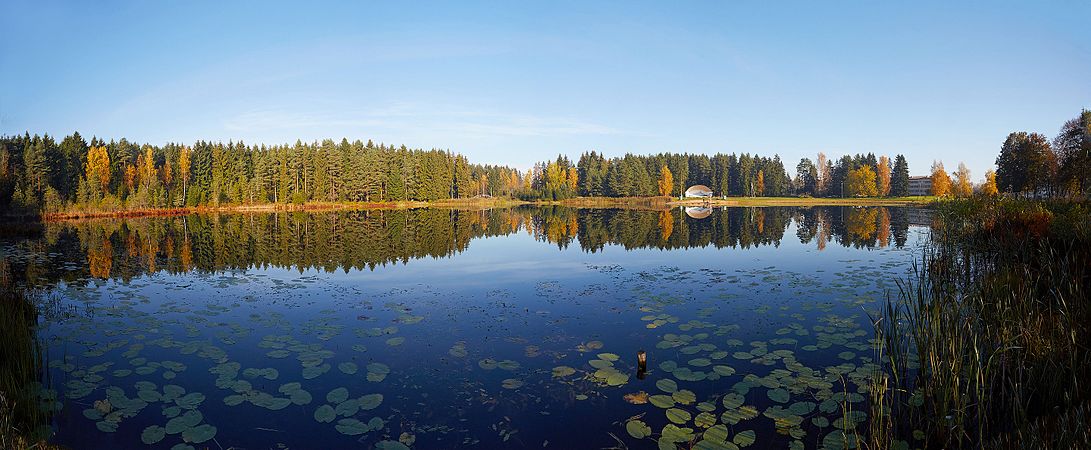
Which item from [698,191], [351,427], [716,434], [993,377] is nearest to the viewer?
[716,434]

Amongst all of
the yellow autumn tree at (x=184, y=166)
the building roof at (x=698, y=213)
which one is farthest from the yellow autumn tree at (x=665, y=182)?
the yellow autumn tree at (x=184, y=166)

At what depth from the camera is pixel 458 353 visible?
10211 millimetres

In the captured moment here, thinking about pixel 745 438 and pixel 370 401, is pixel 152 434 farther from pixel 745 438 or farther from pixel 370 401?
pixel 745 438

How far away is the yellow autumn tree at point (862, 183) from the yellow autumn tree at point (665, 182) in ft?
139

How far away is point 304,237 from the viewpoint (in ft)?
118

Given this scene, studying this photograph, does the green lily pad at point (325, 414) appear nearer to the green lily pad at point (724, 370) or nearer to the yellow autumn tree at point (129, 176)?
the green lily pad at point (724, 370)

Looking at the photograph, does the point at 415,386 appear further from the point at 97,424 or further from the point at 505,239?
the point at 505,239

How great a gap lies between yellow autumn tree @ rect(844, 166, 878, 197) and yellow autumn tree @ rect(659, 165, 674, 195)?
4240 centimetres

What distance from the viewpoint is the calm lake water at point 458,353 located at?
691cm

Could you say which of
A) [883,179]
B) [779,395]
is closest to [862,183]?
[883,179]

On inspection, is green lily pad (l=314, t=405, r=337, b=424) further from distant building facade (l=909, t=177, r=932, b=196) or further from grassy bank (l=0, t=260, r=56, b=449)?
distant building facade (l=909, t=177, r=932, b=196)

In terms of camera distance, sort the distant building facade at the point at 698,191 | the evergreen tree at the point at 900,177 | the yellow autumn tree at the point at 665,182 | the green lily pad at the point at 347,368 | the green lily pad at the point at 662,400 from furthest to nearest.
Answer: the distant building facade at the point at 698,191, the yellow autumn tree at the point at 665,182, the evergreen tree at the point at 900,177, the green lily pad at the point at 347,368, the green lily pad at the point at 662,400

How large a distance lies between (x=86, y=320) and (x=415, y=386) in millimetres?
10279

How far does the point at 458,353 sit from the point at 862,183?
13613cm
